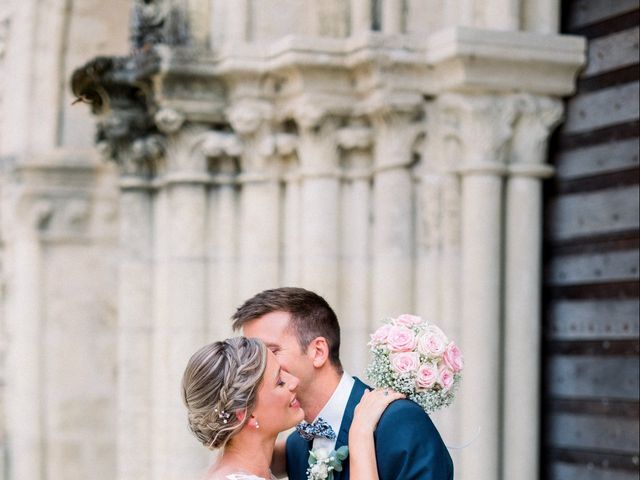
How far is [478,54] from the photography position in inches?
213

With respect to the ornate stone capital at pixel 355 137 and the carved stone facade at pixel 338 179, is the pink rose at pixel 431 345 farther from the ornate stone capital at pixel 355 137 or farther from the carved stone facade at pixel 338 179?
the ornate stone capital at pixel 355 137

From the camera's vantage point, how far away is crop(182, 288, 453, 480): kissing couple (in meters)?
3.35

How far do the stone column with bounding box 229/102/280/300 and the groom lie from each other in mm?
2429

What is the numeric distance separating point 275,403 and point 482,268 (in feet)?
7.23

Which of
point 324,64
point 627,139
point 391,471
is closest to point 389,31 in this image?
point 324,64

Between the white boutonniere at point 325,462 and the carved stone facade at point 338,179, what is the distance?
1.98 metres

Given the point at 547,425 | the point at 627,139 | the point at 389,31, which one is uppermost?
the point at 389,31

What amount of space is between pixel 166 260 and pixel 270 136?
2.68ft

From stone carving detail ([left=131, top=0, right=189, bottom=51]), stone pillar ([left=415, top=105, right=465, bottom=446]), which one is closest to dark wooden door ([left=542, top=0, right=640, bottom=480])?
stone pillar ([left=415, top=105, right=465, bottom=446])

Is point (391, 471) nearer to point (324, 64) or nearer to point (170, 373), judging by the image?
point (324, 64)

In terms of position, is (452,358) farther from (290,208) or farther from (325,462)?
(290,208)

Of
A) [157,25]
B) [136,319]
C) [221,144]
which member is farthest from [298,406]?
[136,319]

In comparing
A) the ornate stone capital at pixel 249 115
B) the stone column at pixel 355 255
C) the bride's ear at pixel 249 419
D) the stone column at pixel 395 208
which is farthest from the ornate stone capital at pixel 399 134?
the bride's ear at pixel 249 419

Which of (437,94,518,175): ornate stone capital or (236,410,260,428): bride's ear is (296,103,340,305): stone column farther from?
(236,410,260,428): bride's ear
